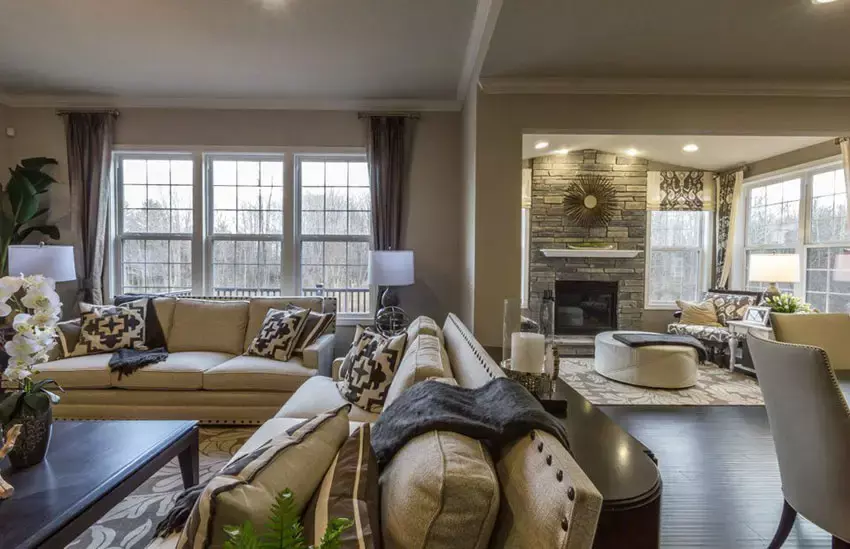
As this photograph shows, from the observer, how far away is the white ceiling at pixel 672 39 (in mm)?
2359

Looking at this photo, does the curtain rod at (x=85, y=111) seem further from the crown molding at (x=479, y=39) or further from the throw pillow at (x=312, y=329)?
the crown molding at (x=479, y=39)

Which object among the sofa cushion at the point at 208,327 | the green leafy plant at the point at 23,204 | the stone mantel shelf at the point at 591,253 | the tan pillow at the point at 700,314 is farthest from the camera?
the stone mantel shelf at the point at 591,253

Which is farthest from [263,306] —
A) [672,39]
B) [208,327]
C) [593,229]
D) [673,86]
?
[593,229]

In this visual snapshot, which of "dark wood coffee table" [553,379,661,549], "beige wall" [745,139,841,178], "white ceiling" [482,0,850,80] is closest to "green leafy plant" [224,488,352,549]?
"dark wood coffee table" [553,379,661,549]

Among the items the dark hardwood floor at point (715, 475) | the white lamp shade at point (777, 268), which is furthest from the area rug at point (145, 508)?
the white lamp shade at point (777, 268)

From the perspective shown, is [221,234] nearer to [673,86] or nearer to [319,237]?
[319,237]

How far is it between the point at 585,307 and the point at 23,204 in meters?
6.40

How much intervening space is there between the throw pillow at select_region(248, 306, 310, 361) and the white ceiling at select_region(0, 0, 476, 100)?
204cm

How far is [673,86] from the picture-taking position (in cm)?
328

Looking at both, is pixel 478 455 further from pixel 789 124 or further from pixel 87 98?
pixel 87 98

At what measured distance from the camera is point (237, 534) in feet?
1.95

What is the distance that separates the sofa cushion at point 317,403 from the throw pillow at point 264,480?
989 millimetres

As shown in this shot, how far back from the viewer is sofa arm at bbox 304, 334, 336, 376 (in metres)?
3.04

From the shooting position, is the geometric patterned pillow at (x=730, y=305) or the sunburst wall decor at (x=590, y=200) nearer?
Result: the geometric patterned pillow at (x=730, y=305)
